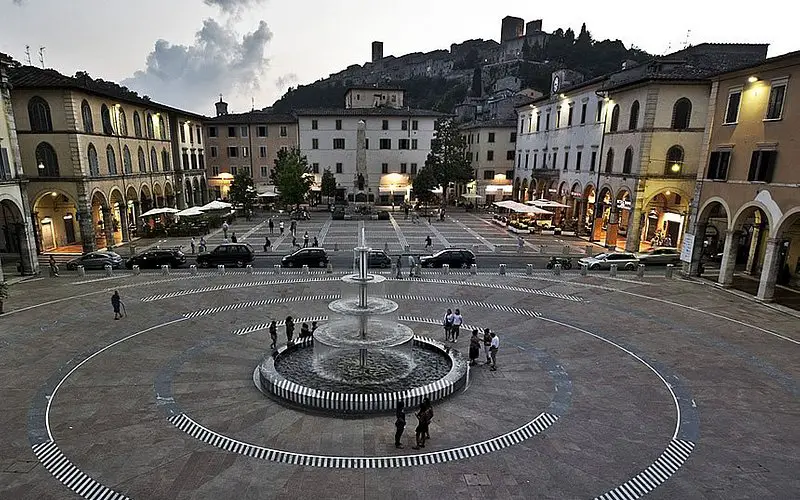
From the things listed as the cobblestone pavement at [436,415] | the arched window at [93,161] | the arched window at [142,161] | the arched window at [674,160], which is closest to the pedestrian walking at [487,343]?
the cobblestone pavement at [436,415]

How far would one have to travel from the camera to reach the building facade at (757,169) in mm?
24141

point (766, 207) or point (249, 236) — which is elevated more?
point (766, 207)

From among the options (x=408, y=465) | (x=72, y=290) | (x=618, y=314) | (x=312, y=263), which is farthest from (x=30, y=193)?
(x=618, y=314)

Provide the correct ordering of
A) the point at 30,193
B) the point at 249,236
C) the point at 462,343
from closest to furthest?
the point at 462,343
the point at 30,193
the point at 249,236

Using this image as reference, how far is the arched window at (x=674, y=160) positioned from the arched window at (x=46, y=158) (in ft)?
156

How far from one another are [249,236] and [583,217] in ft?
112

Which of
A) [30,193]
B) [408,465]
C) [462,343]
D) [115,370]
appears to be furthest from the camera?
[30,193]

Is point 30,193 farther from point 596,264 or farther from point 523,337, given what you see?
point 596,264

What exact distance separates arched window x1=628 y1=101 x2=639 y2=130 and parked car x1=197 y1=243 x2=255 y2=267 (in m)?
32.3

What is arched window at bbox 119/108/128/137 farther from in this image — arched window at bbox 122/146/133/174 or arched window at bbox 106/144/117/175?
arched window at bbox 106/144/117/175

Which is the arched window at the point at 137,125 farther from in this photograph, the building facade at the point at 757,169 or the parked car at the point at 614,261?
the building facade at the point at 757,169

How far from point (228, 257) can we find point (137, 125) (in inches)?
852

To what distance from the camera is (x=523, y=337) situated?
19.6 m

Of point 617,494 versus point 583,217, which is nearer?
point 617,494
